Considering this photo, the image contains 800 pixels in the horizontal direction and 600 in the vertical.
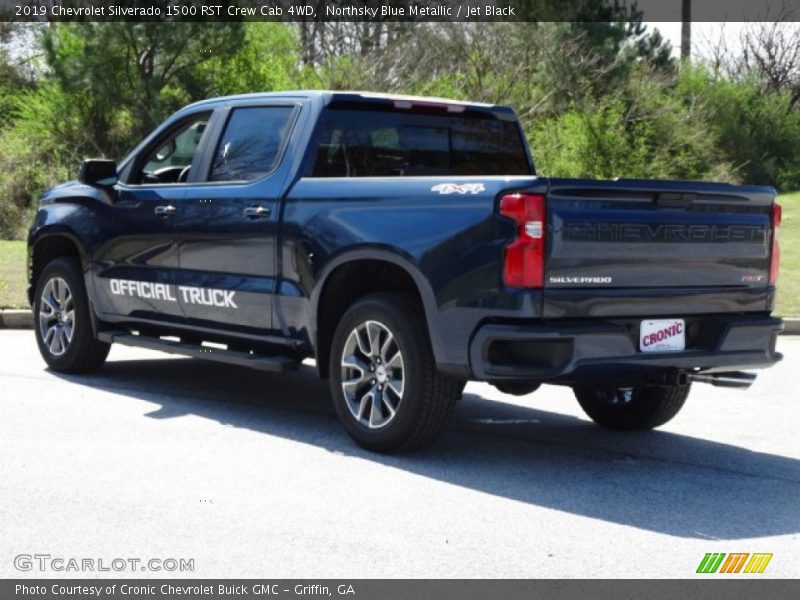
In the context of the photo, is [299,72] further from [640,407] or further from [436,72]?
[640,407]

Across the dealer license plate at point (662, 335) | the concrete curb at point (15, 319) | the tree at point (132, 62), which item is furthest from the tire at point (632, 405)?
the tree at point (132, 62)

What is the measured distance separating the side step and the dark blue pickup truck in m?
0.02

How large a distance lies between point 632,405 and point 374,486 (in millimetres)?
2311

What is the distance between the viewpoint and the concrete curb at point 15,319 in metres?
13.2

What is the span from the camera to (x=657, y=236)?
22.0 feet

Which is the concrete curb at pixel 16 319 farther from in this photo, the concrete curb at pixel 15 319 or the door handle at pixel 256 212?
the door handle at pixel 256 212

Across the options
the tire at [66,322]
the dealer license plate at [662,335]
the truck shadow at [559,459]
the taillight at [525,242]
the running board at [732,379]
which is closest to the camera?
the truck shadow at [559,459]

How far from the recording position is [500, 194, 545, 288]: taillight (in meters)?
6.32

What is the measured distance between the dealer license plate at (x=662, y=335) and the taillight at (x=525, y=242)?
2.27 ft

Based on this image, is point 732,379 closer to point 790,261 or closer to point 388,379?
point 388,379

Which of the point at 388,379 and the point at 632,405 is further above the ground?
the point at 388,379

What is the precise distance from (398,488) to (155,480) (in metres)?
1.19

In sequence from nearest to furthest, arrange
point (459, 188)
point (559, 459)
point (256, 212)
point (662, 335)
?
point (459, 188) → point (662, 335) → point (559, 459) → point (256, 212)

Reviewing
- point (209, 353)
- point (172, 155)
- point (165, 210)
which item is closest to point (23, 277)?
point (172, 155)
